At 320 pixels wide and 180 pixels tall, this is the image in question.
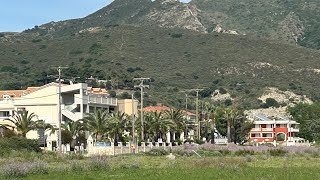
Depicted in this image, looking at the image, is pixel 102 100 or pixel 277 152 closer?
pixel 277 152

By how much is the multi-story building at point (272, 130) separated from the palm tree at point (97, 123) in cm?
6762

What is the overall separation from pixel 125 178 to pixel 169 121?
7136 cm

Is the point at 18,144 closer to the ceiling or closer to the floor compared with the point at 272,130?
closer to the floor

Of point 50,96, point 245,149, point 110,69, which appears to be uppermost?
point 110,69

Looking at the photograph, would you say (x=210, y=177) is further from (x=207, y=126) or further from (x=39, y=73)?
(x=39, y=73)

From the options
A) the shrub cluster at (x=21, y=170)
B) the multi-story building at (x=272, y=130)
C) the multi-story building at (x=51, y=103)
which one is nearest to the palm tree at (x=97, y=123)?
the multi-story building at (x=51, y=103)

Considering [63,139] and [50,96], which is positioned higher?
[50,96]

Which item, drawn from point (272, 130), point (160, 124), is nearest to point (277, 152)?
point (160, 124)

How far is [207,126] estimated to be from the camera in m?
133

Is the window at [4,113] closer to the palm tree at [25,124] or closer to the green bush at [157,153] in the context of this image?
the palm tree at [25,124]

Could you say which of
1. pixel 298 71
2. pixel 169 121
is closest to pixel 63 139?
pixel 169 121

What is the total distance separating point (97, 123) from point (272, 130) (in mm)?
74538

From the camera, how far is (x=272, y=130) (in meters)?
154

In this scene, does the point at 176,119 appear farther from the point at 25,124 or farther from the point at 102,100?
the point at 25,124
